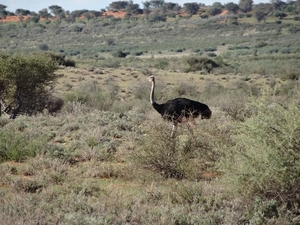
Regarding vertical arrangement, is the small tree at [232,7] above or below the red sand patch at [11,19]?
above

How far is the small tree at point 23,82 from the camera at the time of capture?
1623cm

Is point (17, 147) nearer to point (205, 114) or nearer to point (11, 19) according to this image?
point (205, 114)

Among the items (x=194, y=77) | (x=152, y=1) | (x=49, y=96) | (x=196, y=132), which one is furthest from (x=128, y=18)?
(x=196, y=132)

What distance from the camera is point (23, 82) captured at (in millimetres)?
16641

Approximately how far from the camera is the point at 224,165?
625cm

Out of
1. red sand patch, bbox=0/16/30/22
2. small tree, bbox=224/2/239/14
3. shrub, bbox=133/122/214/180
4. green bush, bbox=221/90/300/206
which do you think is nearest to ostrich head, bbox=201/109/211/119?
shrub, bbox=133/122/214/180

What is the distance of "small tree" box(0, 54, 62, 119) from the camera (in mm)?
16234

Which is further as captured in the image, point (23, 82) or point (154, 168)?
point (23, 82)

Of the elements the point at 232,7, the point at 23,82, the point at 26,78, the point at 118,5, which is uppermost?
the point at 26,78

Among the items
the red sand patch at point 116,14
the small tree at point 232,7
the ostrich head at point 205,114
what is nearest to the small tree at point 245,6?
the small tree at point 232,7

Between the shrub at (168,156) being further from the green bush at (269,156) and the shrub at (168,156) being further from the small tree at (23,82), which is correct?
the small tree at (23,82)

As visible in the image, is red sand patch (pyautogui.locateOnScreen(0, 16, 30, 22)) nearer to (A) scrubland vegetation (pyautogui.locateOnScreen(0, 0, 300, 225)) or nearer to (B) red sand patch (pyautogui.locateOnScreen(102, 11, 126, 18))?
(B) red sand patch (pyautogui.locateOnScreen(102, 11, 126, 18))

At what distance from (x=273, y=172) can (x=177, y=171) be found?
2.38 meters

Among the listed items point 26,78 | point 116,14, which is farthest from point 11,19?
point 26,78
